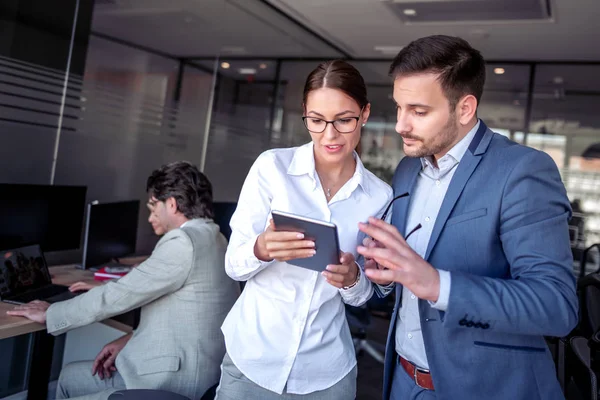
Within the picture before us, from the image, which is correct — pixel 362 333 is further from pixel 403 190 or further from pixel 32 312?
pixel 403 190

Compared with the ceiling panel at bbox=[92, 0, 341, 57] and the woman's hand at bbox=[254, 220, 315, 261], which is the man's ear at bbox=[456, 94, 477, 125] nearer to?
the woman's hand at bbox=[254, 220, 315, 261]

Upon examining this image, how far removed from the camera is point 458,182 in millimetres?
1358

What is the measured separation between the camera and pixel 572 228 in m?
6.80

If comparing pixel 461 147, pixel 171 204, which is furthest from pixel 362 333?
pixel 461 147

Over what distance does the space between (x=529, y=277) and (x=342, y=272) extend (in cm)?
48

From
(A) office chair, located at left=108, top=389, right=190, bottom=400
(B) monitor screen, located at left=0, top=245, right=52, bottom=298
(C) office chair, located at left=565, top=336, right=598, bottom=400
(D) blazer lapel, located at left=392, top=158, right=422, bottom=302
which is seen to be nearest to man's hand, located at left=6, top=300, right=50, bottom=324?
(B) monitor screen, located at left=0, top=245, right=52, bottom=298

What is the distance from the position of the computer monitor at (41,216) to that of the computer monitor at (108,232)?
84mm

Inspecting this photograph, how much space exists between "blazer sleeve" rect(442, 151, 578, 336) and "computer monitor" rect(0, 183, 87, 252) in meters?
2.47

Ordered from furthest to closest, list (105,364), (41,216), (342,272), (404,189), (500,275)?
(41,216)
(105,364)
(404,189)
(342,272)
(500,275)

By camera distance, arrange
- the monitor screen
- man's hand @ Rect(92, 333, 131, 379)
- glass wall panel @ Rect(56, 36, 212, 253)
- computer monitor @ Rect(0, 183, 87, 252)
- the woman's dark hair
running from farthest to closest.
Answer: glass wall panel @ Rect(56, 36, 212, 253), computer monitor @ Rect(0, 183, 87, 252), the monitor screen, man's hand @ Rect(92, 333, 131, 379), the woman's dark hair

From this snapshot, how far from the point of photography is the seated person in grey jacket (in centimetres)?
222

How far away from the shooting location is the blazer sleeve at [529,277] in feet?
3.57

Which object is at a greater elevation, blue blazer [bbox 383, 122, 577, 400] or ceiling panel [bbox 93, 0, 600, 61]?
ceiling panel [bbox 93, 0, 600, 61]

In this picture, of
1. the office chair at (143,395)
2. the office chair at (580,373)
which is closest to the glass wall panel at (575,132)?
the office chair at (580,373)
